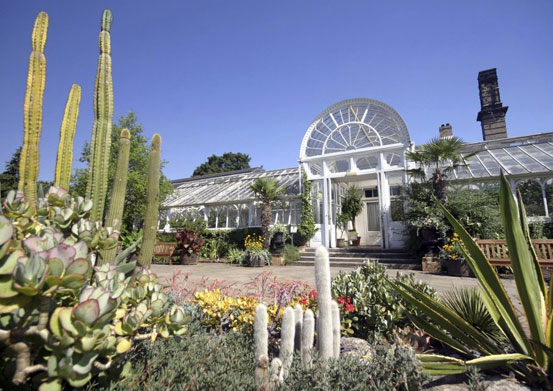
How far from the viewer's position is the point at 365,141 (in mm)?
12586

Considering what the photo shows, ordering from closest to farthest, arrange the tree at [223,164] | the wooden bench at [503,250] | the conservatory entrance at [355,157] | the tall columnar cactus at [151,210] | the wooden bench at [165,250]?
the tall columnar cactus at [151,210] → the wooden bench at [503,250] → the conservatory entrance at [355,157] → the wooden bench at [165,250] → the tree at [223,164]

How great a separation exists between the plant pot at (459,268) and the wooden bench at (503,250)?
0.61 m

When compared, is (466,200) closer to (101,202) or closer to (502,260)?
(502,260)

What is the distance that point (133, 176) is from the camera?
14250 mm

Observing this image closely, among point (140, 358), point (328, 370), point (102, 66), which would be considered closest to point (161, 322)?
point (140, 358)

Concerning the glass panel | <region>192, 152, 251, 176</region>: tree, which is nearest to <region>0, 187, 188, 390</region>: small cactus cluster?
the glass panel

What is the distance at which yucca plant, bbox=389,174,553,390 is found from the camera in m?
1.84

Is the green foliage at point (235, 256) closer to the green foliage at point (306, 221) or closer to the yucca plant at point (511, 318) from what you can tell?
the green foliage at point (306, 221)

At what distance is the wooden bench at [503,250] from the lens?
722 centimetres

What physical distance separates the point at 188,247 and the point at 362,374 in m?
11.9

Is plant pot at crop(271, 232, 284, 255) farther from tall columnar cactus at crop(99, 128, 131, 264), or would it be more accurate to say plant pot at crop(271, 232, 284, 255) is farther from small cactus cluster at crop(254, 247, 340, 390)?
small cactus cluster at crop(254, 247, 340, 390)

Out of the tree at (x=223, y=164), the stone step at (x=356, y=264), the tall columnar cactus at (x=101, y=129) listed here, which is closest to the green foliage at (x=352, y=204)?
the stone step at (x=356, y=264)

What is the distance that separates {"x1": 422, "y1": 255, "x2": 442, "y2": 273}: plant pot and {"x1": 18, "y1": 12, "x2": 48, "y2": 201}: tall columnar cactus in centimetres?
940

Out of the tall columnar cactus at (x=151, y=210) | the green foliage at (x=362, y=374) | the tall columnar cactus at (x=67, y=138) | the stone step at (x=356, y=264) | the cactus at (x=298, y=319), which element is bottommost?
the stone step at (x=356, y=264)
